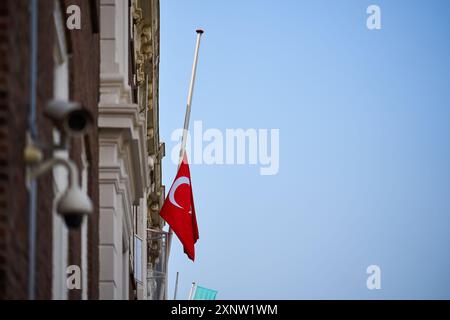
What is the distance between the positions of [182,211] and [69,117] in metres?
17.4

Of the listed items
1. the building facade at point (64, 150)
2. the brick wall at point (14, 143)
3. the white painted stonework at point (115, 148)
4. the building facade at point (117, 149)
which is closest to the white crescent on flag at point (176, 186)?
the building facade at point (64, 150)

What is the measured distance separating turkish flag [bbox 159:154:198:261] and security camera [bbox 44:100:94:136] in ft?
55.3

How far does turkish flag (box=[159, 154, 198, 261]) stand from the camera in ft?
86.0

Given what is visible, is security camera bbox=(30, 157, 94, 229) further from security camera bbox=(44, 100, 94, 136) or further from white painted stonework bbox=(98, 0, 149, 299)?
white painted stonework bbox=(98, 0, 149, 299)

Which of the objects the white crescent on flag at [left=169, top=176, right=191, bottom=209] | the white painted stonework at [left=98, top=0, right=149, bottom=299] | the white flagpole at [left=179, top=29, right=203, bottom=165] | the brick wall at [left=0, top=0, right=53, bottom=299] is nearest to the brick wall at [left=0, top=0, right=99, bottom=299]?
the brick wall at [left=0, top=0, right=53, bottom=299]

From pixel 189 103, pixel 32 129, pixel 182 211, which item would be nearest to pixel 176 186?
pixel 182 211

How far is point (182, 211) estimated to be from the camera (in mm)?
26484

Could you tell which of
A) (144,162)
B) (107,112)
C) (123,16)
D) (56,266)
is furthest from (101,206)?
(56,266)

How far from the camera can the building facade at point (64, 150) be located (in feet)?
29.6

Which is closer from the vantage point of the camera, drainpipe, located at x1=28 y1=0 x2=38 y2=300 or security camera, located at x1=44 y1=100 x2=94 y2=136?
security camera, located at x1=44 y1=100 x2=94 y2=136

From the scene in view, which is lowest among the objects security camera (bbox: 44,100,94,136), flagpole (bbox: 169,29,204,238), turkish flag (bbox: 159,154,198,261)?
turkish flag (bbox: 159,154,198,261)

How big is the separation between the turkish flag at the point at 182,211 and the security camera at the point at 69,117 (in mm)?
16869
